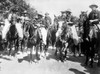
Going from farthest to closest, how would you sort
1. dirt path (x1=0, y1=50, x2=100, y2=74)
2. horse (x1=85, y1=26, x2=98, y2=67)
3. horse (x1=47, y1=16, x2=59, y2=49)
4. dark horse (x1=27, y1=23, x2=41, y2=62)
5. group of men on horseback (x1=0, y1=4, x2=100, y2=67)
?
horse (x1=47, y1=16, x2=59, y2=49)
dark horse (x1=27, y1=23, x2=41, y2=62)
group of men on horseback (x1=0, y1=4, x2=100, y2=67)
horse (x1=85, y1=26, x2=98, y2=67)
dirt path (x1=0, y1=50, x2=100, y2=74)

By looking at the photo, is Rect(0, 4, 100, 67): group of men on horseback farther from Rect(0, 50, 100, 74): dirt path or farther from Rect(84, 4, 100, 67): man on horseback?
Rect(0, 50, 100, 74): dirt path

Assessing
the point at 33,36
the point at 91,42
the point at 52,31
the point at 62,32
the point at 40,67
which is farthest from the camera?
the point at 52,31

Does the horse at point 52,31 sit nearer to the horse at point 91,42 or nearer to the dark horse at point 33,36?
the dark horse at point 33,36

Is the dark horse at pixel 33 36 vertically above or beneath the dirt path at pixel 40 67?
above

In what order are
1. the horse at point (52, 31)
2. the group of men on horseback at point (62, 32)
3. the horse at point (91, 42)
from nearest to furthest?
the horse at point (91, 42) → the group of men on horseback at point (62, 32) → the horse at point (52, 31)

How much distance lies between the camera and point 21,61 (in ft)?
31.8

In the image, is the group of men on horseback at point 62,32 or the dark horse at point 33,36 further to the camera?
the dark horse at point 33,36

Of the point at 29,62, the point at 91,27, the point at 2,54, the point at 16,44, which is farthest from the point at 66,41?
the point at 2,54

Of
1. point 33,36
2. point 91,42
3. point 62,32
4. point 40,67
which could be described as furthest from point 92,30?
point 40,67

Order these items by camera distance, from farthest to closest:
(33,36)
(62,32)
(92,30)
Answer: (62,32), (33,36), (92,30)

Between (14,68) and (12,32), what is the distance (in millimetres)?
2581

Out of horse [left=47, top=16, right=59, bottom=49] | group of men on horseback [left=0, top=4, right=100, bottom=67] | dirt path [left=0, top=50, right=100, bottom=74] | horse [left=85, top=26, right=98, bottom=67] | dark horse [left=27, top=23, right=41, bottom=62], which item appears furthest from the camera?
horse [left=47, top=16, right=59, bottom=49]

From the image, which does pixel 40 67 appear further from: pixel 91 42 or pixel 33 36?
pixel 91 42

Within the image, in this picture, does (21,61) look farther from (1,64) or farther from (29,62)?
(1,64)
